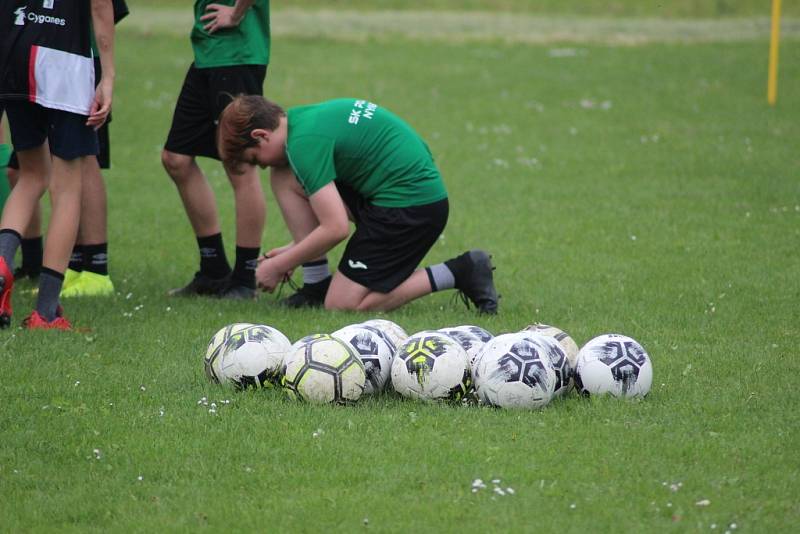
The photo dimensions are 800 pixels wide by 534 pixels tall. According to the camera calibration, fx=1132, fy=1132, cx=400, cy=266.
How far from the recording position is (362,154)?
712 cm

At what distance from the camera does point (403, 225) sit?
23.7 feet

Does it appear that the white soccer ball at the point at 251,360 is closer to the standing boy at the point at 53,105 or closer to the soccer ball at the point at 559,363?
the soccer ball at the point at 559,363

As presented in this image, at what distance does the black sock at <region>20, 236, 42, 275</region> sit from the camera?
8.38 meters

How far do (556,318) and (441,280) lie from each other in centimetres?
81

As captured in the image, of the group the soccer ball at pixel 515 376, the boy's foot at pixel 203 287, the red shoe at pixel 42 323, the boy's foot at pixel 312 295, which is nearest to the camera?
the soccer ball at pixel 515 376

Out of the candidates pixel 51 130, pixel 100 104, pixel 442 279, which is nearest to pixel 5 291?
pixel 51 130

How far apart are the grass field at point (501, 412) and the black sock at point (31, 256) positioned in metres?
0.58

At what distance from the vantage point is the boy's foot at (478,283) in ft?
23.8

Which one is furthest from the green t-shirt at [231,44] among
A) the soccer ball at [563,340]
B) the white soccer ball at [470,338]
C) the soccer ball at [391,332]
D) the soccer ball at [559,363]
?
the soccer ball at [559,363]

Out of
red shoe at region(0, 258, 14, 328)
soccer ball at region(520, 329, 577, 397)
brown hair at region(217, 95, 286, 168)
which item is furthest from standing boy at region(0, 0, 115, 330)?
soccer ball at region(520, 329, 577, 397)

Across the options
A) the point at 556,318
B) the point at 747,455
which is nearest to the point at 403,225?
the point at 556,318

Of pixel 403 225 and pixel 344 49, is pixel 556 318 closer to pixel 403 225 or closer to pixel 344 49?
pixel 403 225

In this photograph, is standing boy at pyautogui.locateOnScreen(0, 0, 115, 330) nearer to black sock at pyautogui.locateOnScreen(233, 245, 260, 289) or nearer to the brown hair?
the brown hair

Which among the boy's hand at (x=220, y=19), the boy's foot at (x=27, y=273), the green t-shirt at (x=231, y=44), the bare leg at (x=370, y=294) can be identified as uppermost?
the boy's hand at (x=220, y=19)
